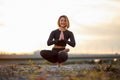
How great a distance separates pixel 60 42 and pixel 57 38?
0.18 meters

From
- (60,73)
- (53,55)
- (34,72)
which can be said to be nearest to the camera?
(60,73)

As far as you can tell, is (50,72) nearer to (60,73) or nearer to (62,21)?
(60,73)

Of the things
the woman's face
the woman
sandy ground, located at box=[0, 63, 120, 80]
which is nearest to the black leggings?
the woman

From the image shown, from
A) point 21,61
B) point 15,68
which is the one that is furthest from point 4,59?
point 15,68

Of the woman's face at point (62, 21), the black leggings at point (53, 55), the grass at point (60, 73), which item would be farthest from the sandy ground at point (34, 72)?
the woman's face at point (62, 21)

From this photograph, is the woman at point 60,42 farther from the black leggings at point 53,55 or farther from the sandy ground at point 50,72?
the sandy ground at point 50,72

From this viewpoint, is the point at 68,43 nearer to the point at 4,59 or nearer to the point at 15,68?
the point at 15,68

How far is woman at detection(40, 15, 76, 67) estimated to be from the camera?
13.0m

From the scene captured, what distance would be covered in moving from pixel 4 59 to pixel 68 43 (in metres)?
2.92

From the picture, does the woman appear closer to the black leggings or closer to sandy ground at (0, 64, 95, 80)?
the black leggings

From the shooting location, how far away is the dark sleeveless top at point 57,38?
1295cm

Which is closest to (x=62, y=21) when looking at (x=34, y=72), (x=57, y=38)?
(x=57, y=38)

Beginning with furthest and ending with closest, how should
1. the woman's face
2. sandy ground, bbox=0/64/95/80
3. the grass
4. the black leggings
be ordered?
the black leggings < the woman's face < sandy ground, bbox=0/64/95/80 < the grass

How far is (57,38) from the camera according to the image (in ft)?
43.1
